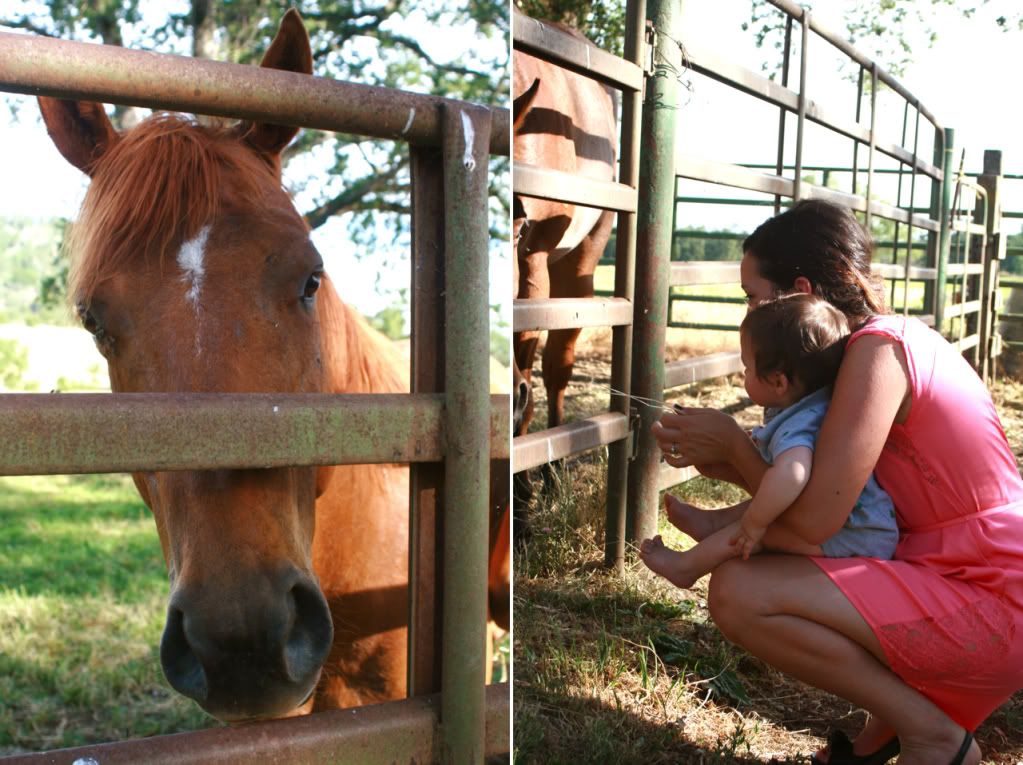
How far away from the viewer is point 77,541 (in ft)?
16.6

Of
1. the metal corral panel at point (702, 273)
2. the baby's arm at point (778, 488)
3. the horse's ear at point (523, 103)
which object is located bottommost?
the baby's arm at point (778, 488)

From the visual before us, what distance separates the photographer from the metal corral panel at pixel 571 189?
2.16m

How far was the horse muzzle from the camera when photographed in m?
1.22

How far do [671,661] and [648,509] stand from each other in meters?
0.75

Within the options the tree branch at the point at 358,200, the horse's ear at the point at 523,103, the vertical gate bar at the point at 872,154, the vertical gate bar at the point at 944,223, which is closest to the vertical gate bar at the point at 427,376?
the horse's ear at the point at 523,103

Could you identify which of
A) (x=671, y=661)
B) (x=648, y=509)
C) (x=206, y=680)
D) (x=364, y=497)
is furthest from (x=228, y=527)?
(x=648, y=509)

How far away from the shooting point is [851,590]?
1555 millimetres

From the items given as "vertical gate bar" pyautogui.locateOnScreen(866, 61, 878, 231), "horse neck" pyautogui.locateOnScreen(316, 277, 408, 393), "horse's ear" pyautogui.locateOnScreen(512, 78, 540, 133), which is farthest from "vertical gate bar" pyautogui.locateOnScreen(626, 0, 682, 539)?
"vertical gate bar" pyautogui.locateOnScreen(866, 61, 878, 231)

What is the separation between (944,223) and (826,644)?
4.76 m

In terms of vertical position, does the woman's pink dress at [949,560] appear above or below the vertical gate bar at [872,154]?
below

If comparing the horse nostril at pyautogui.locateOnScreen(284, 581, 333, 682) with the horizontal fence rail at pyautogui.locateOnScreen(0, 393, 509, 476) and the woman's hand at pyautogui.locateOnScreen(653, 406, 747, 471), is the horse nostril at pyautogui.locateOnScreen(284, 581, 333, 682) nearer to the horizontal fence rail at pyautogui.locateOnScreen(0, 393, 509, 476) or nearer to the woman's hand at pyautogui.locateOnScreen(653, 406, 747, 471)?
the horizontal fence rail at pyautogui.locateOnScreen(0, 393, 509, 476)

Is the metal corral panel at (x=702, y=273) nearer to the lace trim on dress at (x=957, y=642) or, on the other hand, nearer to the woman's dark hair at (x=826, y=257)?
the woman's dark hair at (x=826, y=257)

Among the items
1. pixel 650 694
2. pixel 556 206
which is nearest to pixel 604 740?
pixel 650 694

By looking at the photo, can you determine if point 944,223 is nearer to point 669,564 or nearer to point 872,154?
point 872,154
